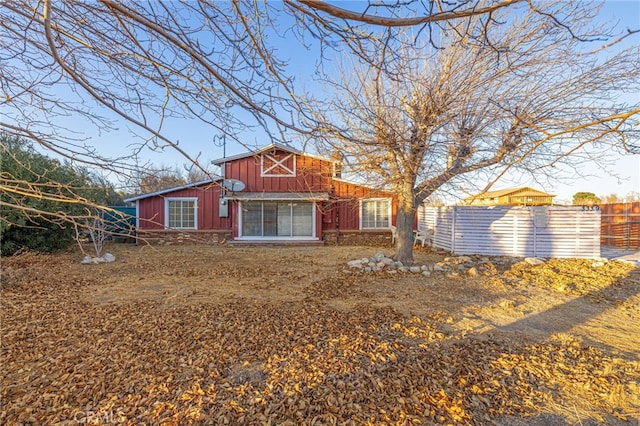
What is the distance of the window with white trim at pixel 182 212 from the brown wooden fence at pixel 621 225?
727 inches

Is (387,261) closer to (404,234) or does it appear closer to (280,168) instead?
(404,234)

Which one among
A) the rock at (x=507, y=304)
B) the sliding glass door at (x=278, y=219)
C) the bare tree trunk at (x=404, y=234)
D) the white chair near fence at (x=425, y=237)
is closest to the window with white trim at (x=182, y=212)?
the sliding glass door at (x=278, y=219)

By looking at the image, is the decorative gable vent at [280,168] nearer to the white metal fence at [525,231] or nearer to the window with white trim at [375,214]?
the window with white trim at [375,214]

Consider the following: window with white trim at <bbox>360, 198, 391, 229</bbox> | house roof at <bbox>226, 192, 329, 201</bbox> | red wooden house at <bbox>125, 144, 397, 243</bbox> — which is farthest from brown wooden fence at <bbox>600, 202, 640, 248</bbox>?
house roof at <bbox>226, 192, 329, 201</bbox>

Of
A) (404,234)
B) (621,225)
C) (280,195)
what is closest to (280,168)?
(280,195)

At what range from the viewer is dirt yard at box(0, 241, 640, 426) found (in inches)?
79.3

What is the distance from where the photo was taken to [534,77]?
532cm

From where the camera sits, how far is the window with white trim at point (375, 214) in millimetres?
12734

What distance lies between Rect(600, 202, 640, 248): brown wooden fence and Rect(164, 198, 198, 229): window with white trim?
60.6 ft

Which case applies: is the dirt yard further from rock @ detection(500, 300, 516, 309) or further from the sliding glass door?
the sliding glass door

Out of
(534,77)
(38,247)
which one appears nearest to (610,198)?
(534,77)

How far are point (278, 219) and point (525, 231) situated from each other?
362 inches

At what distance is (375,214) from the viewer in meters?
12.8

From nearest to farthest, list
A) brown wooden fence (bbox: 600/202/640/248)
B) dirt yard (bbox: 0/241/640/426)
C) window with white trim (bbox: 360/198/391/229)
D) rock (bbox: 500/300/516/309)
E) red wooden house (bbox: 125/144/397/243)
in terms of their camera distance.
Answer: dirt yard (bbox: 0/241/640/426) < rock (bbox: 500/300/516/309) < brown wooden fence (bbox: 600/202/640/248) < red wooden house (bbox: 125/144/397/243) < window with white trim (bbox: 360/198/391/229)
